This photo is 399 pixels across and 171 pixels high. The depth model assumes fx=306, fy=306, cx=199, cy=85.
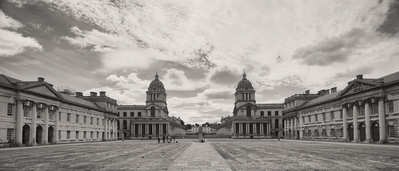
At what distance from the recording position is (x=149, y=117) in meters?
114

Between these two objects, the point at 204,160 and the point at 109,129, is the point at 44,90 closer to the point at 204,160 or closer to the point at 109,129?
the point at 109,129

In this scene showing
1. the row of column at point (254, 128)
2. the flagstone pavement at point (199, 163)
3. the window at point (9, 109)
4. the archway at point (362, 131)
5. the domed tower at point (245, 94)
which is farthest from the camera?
the domed tower at point (245, 94)

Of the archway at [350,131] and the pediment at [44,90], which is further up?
the pediment at [44,90]

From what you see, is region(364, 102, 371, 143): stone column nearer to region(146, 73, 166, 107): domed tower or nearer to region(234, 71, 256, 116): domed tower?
region(234, 71, 256, 116): domed tower

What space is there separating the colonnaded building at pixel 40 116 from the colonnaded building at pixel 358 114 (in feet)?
Answer: 164

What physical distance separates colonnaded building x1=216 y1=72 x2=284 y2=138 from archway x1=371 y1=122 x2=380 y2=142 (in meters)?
55.7

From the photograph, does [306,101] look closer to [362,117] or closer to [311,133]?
[311,133]

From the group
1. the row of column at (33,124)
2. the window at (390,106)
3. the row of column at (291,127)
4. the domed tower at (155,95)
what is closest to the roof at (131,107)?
the domed tower at (155,95)

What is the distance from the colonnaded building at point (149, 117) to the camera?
112 m

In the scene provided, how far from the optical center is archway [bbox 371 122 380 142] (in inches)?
1781

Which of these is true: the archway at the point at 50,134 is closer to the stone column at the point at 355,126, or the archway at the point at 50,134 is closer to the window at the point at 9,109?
the window at the point at 9,109

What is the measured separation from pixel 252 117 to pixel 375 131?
6597cm

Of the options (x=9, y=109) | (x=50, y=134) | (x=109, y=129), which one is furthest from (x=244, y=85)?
(x=9, y=109)

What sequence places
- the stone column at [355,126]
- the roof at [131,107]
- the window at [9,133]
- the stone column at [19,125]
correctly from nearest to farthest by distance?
the window at [9,133]
the stone column at [19,125]
the stone column at [355,126]
the roof at [131,107]
